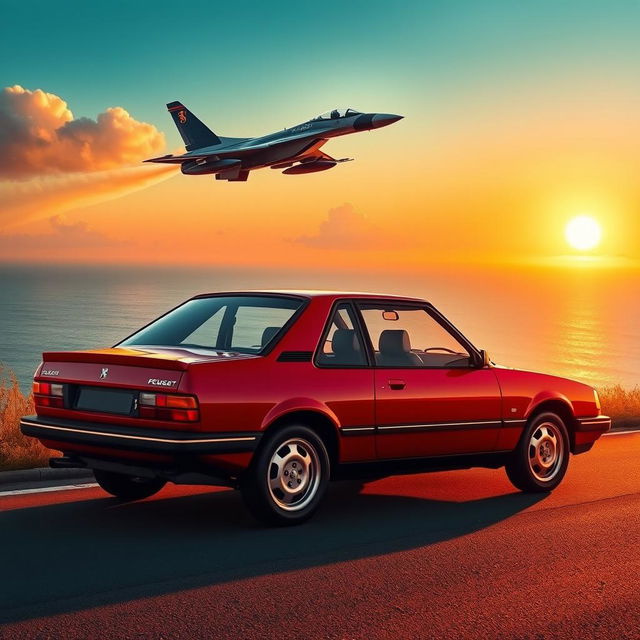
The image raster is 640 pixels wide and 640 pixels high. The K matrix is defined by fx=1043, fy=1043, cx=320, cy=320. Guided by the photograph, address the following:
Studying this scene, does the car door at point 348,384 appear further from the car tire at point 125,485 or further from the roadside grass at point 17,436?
the roadside grass at point 17,436

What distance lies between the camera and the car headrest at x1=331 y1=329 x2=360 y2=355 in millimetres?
7796

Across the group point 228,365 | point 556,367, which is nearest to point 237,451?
point 228,365

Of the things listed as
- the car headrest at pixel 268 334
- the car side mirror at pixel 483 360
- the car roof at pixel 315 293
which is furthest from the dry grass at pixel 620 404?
the car headrest at pixel 268 334

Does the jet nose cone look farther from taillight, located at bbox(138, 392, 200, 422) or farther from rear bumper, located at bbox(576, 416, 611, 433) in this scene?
taillight, located at bbox(138, 392, 200, 422)

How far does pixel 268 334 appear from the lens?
A: 24.8 feet

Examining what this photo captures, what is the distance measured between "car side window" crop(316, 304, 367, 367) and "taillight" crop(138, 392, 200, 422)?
123 centimetres

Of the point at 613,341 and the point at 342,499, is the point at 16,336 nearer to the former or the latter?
the point at 613,341

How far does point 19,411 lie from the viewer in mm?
11883

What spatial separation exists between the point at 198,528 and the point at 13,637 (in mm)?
2605

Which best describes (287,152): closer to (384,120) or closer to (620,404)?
(384,120)

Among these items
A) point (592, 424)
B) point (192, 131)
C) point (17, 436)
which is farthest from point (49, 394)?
point (192, 131)

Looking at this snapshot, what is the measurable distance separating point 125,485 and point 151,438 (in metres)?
1.73

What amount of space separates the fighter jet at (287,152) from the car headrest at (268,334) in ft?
130

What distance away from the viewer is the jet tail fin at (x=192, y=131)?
223 ft
